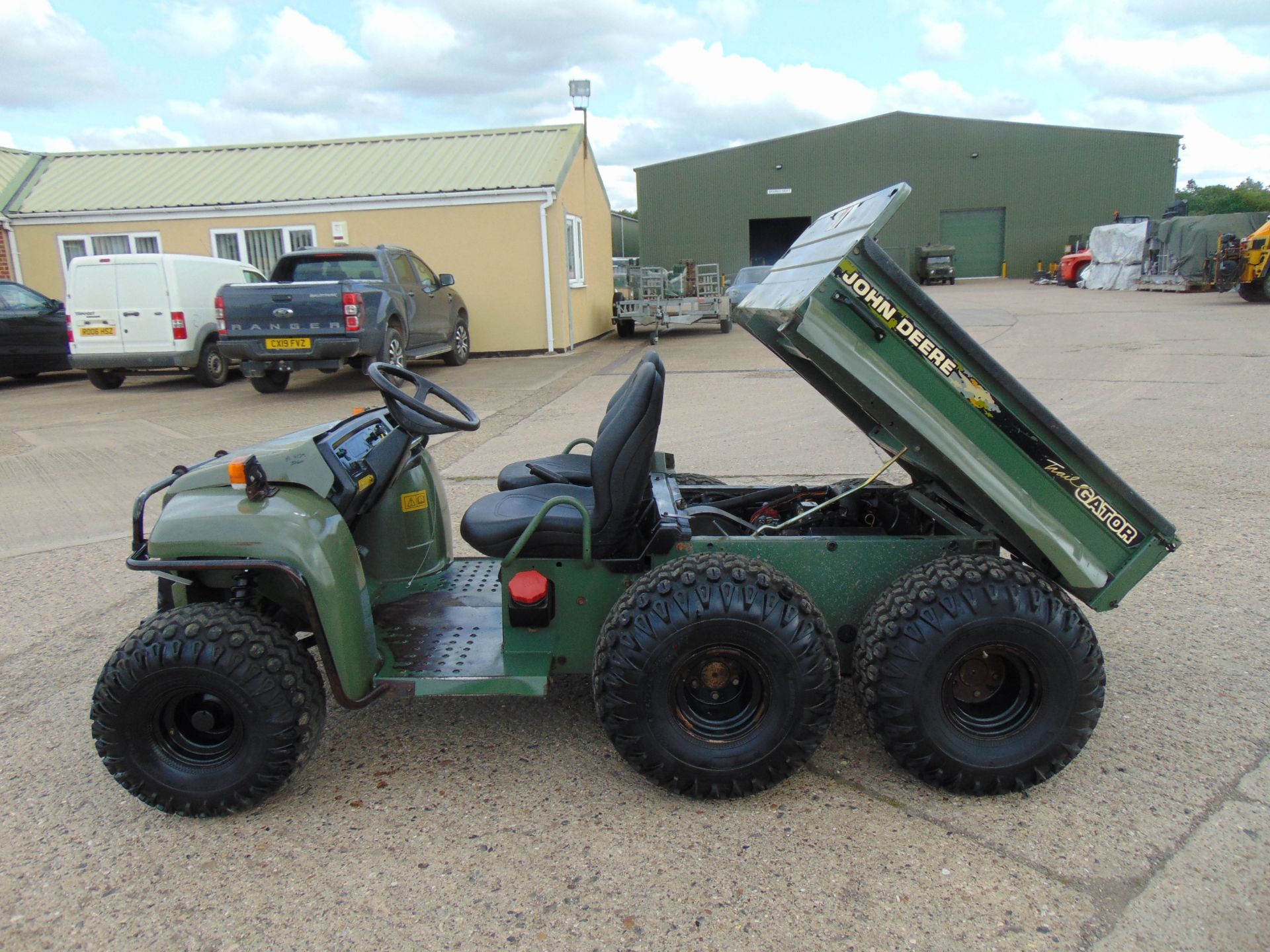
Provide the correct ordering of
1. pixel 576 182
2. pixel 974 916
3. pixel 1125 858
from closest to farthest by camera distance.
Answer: pixel 974 916 < pixel 1125 858 < pixel 576 182

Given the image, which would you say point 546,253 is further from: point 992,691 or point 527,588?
point 992,691

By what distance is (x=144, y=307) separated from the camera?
12.1 meters

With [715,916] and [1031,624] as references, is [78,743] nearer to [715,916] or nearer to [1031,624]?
[715,916]

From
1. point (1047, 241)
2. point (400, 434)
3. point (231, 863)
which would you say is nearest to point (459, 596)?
point (400, 434)

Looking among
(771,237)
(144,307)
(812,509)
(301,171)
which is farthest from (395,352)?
(771,237)

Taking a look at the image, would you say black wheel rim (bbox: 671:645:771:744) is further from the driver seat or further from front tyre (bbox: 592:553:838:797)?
the driver seat

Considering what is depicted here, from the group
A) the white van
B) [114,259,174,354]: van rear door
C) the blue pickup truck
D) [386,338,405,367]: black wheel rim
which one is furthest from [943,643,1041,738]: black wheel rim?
[114,259,174,354]: van rear door

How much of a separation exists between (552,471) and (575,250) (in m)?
14.3

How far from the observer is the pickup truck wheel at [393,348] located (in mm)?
11031

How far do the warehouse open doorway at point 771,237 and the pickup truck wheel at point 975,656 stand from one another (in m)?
38.5

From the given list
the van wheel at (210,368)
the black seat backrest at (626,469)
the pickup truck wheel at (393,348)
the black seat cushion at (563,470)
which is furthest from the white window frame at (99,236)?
the black seat backrest at (626,469)

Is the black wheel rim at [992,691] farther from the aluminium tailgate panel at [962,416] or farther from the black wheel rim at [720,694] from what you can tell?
the black wheel rim at [720,694]

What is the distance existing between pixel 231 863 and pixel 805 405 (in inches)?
315

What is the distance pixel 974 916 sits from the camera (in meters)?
2.23
